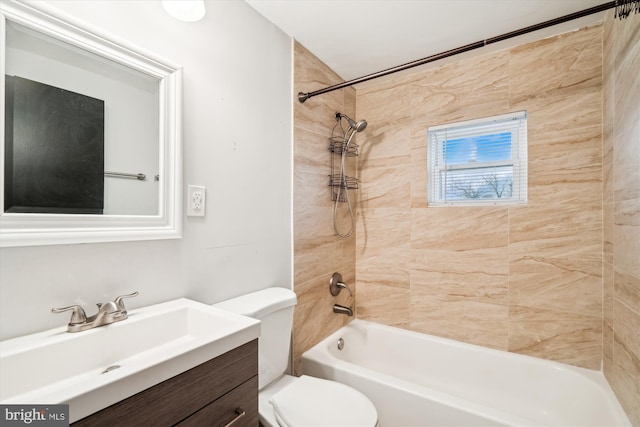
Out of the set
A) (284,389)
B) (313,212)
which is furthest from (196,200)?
(284,389)

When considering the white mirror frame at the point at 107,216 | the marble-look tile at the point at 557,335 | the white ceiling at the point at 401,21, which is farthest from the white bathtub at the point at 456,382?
the white ceiling at the point at 401,21

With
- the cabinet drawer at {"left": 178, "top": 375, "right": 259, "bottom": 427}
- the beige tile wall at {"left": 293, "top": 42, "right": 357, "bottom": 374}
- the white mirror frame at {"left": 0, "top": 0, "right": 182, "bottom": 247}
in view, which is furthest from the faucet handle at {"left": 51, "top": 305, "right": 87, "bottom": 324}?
the beige tile wall at {"left": 293, "top": 42, "right": 357, "bottom": 374}

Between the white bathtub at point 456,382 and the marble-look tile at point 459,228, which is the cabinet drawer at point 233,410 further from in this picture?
the marble-look tile at point 459,228

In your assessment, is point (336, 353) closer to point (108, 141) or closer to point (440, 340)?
point (440, 340)

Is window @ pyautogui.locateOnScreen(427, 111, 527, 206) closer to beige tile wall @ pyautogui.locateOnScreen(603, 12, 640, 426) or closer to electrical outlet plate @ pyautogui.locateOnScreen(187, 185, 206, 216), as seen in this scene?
beige tile wall @ pyautogui.locateOnScreen(603, 12, 640, 426)

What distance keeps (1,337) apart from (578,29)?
9.71 feet

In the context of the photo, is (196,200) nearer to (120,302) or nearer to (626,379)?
(120,302)

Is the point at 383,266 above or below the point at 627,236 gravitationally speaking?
below

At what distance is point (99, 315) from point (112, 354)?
134 mm

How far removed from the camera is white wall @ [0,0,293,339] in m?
0.89

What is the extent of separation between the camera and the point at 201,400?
0.82 m

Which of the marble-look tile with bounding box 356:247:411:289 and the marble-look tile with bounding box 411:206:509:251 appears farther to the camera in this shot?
the marble-look tile with bounding box 356:247:411:289

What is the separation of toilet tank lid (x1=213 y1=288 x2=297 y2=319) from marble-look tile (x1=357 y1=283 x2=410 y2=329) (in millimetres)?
1083

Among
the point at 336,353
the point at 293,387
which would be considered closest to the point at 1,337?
the point at 293,387
